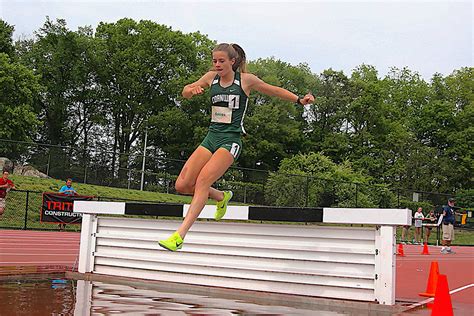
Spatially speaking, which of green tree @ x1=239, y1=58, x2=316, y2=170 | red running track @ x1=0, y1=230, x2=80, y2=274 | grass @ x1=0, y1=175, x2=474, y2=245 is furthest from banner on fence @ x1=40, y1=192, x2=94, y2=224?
green tree @ x1=239, y1=58, x2=316, y2=170

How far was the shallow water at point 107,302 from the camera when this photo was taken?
4754 millimetres

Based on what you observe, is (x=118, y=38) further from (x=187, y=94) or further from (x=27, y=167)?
(x=187, y=94)

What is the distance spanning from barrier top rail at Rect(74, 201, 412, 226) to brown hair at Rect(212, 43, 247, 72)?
5.08 feet

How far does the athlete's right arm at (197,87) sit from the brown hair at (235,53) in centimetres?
25

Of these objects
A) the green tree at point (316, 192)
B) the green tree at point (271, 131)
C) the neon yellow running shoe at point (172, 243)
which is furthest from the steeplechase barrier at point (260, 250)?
the green tree at point (271, 131)

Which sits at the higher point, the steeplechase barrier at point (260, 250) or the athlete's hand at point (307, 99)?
the athlete's hand at point (307, 99)

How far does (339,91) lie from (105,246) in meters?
50.2

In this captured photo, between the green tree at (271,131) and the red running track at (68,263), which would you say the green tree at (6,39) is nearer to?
the green tree at (271,131)

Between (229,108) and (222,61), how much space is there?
43 cm

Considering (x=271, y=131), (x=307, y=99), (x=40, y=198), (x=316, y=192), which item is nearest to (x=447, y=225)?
(x=316, y=192)

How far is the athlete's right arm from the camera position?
5.26 m

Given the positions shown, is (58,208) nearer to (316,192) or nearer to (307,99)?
(316,192)

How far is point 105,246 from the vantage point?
7539 mm

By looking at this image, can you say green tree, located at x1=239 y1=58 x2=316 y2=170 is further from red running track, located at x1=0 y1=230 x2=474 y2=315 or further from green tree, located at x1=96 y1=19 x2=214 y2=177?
red running track, located at x1=0 y1=230 x2=474 y2=315
